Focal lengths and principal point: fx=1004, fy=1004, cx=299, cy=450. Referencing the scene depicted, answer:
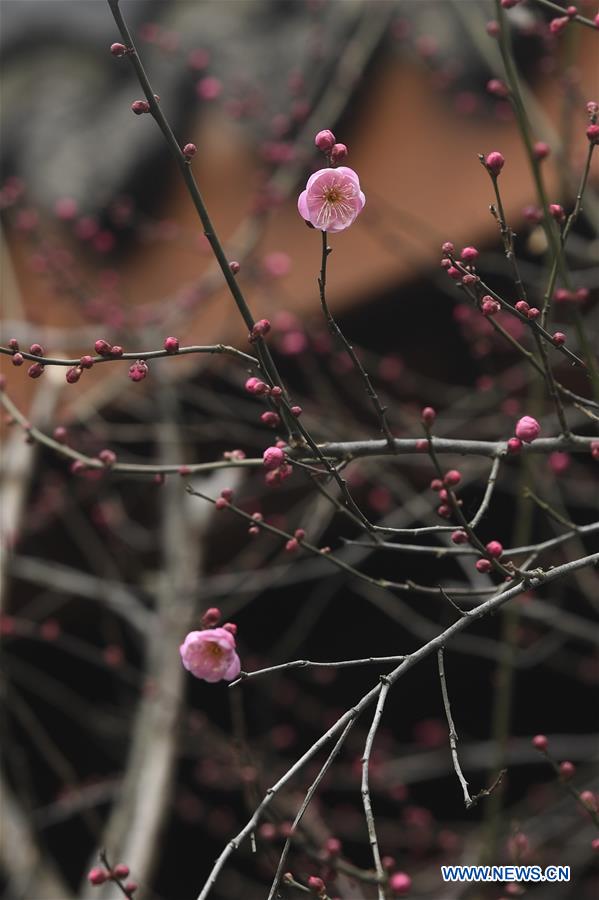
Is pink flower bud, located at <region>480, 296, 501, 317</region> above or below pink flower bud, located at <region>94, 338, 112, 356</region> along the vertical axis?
above

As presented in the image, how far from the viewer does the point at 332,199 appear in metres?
1.42

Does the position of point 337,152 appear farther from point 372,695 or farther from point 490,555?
point 372,695

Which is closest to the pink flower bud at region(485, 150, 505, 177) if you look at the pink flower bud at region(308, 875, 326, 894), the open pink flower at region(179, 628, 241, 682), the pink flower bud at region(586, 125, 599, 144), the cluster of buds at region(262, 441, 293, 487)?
the pink flower bud at region(586, 125, 599, 144)

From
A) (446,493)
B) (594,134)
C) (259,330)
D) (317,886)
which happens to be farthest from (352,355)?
(317,886)

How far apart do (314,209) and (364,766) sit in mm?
750

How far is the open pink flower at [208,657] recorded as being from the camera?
1.48 metres

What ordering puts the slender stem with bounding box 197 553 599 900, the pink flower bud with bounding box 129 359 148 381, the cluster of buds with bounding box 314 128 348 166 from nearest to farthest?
the slender stem with bounding box 197 553 599 900 → the cluster of buds with bounding box 314 128 348 166 → the pink flower bud with bounding box 129 359 148 381

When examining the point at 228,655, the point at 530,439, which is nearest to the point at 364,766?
the point at 228,655

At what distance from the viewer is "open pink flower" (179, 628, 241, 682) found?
1.48 metres

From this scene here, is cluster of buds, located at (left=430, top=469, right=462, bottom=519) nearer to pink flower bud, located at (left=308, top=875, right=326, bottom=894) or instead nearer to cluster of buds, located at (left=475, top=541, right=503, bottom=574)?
cluster of buds, located at (left=475, top=541, right=503, bottom=574)

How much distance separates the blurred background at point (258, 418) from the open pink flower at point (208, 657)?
4.89ft

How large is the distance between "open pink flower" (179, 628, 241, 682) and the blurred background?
1.49m

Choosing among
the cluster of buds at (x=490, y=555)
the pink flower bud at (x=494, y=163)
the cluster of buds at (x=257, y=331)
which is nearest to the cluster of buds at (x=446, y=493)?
the cluster of buds at (x=490, y=555)

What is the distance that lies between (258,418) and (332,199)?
2478 mm
